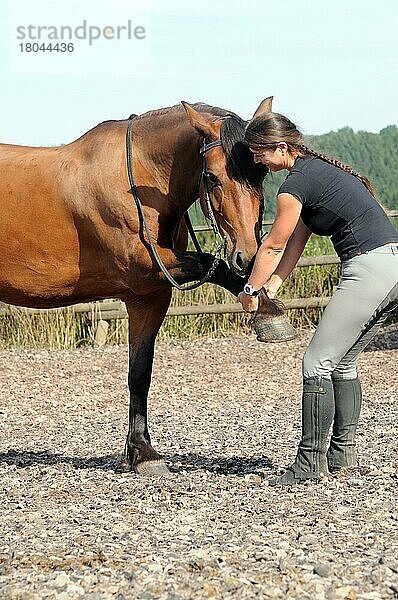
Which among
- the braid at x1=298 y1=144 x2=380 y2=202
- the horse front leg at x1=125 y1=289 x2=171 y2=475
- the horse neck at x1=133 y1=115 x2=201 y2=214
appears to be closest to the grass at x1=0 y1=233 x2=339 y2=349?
the horse front leg at x1=125 y1=289 x2=171 y2=475

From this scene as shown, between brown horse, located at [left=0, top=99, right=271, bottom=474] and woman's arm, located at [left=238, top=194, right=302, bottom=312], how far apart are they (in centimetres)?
20

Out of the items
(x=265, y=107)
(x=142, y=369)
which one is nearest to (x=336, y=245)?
(x=265, y=107)

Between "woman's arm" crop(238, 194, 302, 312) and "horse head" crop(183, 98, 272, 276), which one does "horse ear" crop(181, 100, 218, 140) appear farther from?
"woman's arm" crop(238, 194, 302, 312)

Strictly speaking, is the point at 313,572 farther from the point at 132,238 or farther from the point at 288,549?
the point at 132,238

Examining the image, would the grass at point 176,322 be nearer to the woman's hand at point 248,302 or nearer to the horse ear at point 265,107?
the horse ear at point 265,107

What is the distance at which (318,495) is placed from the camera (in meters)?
5.27

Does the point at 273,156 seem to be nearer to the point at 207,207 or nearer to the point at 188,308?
the point at 207,207

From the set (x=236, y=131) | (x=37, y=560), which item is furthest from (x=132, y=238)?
(x=37, y=560)

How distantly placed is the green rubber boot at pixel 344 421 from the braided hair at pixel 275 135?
1244 millimetres

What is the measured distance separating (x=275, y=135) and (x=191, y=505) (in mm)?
1979

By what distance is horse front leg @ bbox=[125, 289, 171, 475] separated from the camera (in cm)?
643

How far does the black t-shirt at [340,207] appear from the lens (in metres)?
5.21

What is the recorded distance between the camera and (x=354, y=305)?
17.4 feet

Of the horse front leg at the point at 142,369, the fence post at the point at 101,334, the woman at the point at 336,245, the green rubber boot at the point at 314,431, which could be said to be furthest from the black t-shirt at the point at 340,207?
the fence post at the point at 101,334
